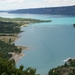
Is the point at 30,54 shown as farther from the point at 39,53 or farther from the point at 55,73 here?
the point at 55,73

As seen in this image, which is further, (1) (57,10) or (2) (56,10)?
(2) (56,10)

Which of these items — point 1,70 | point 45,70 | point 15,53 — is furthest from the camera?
point 15,53

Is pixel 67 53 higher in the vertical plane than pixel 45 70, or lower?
higher

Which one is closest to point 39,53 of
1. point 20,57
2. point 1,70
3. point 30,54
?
point 30,54

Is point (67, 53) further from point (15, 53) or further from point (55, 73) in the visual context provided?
point (55, 73)

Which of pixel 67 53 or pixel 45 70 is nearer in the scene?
pixel 45 70

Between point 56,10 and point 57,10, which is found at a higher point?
point 56,10

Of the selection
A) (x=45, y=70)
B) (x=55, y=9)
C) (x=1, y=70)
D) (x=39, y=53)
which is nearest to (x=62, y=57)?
(x=39, y=53)

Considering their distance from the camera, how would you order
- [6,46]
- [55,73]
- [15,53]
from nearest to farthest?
[55,73] < [15,53] < [6,46]

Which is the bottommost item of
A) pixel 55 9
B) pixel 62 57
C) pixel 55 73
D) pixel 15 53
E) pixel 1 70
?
pixel 1 70
